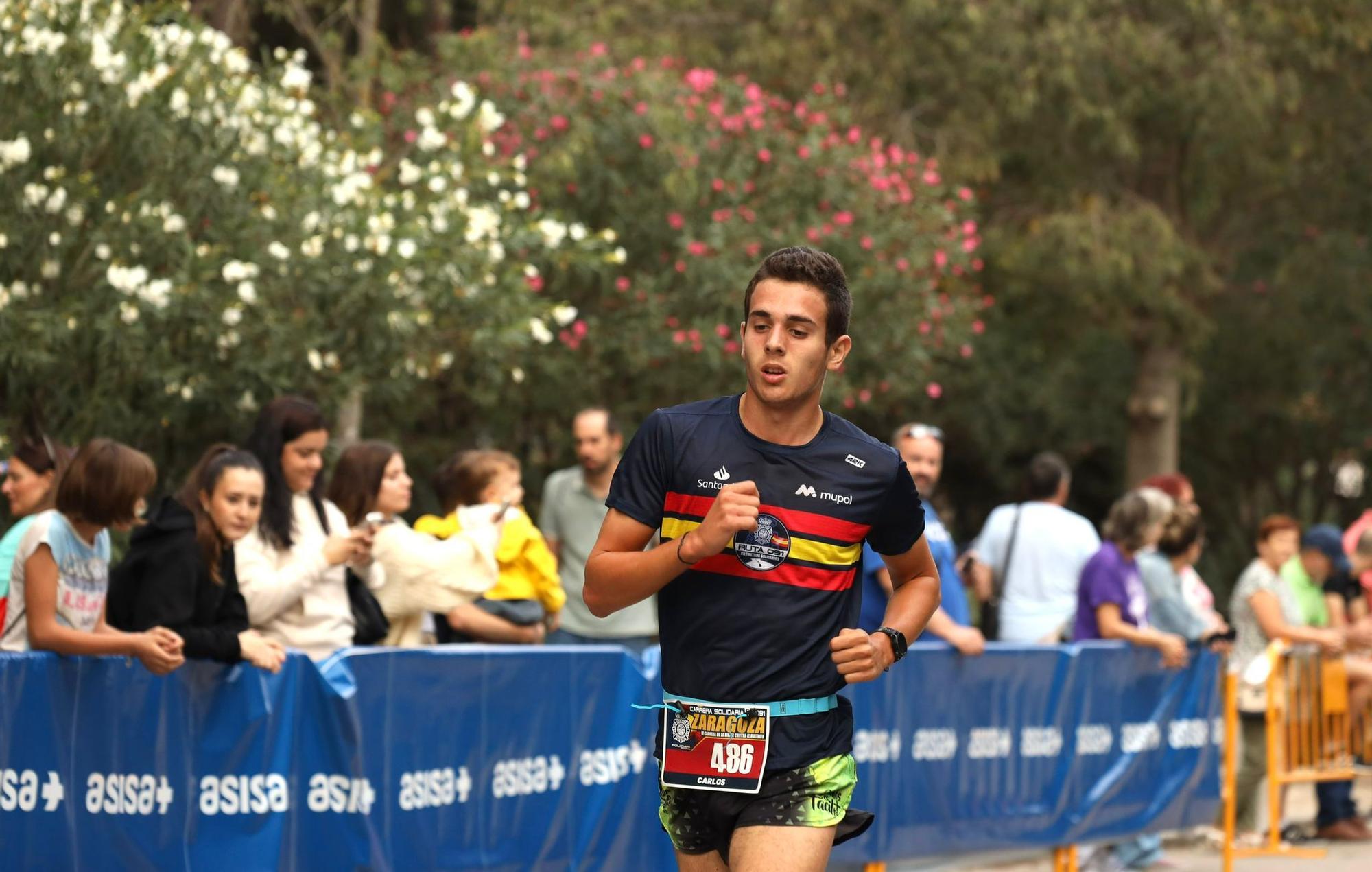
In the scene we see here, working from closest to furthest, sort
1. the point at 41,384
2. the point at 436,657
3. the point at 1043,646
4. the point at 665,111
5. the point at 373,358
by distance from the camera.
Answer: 1. the point at 436,657
2. the point at 1043,646
3. the point at 41,384
4. the point at 373,358
5. the point at 665,111

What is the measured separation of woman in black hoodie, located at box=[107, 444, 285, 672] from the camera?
611cm

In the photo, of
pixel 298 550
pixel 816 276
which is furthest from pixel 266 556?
pixel 816 276

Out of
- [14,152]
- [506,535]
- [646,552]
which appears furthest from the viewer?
[14,152]

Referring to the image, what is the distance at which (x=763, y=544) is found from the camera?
14.4ft

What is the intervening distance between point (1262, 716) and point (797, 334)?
23.1ft

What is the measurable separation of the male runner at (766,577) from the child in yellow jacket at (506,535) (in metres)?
3.49

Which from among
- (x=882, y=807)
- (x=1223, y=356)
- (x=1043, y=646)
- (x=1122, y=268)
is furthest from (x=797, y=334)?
(x=1223, y=356)

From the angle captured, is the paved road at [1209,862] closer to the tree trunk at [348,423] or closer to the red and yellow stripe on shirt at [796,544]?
the red and yellow stripe on shirt at [796,544]

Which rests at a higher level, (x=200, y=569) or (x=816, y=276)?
(x=816, y=276)

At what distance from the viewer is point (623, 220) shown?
14414mm

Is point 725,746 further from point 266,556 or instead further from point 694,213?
point 694,213

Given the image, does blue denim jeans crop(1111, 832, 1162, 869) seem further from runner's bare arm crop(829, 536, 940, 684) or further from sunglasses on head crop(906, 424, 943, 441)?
runner's bare arm crop(829, 536, 940, 684)

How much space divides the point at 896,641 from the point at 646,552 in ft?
2.23

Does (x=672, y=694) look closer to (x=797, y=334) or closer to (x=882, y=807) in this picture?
(x=797, y=334)
